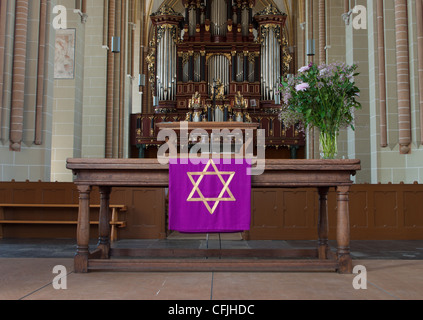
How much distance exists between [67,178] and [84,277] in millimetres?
6717

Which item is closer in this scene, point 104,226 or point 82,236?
point 82,236

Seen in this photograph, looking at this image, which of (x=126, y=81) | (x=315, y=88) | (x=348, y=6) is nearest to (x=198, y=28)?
(x=126, y=81)

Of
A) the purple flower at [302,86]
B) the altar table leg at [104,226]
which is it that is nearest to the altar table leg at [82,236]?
the altar table leg at [104,226]

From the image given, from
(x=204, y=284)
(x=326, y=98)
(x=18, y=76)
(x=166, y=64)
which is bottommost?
(x=204, y=284)

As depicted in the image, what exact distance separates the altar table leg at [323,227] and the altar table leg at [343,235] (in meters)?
0.43

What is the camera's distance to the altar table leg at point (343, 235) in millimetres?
3600

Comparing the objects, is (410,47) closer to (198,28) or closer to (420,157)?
(420,157)

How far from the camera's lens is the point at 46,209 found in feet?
23.0

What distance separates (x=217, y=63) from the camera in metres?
16.1

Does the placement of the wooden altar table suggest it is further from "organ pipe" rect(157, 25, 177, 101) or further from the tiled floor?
"organ pipe" rect(157, 25, 177, 101)

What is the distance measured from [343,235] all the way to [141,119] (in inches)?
480
